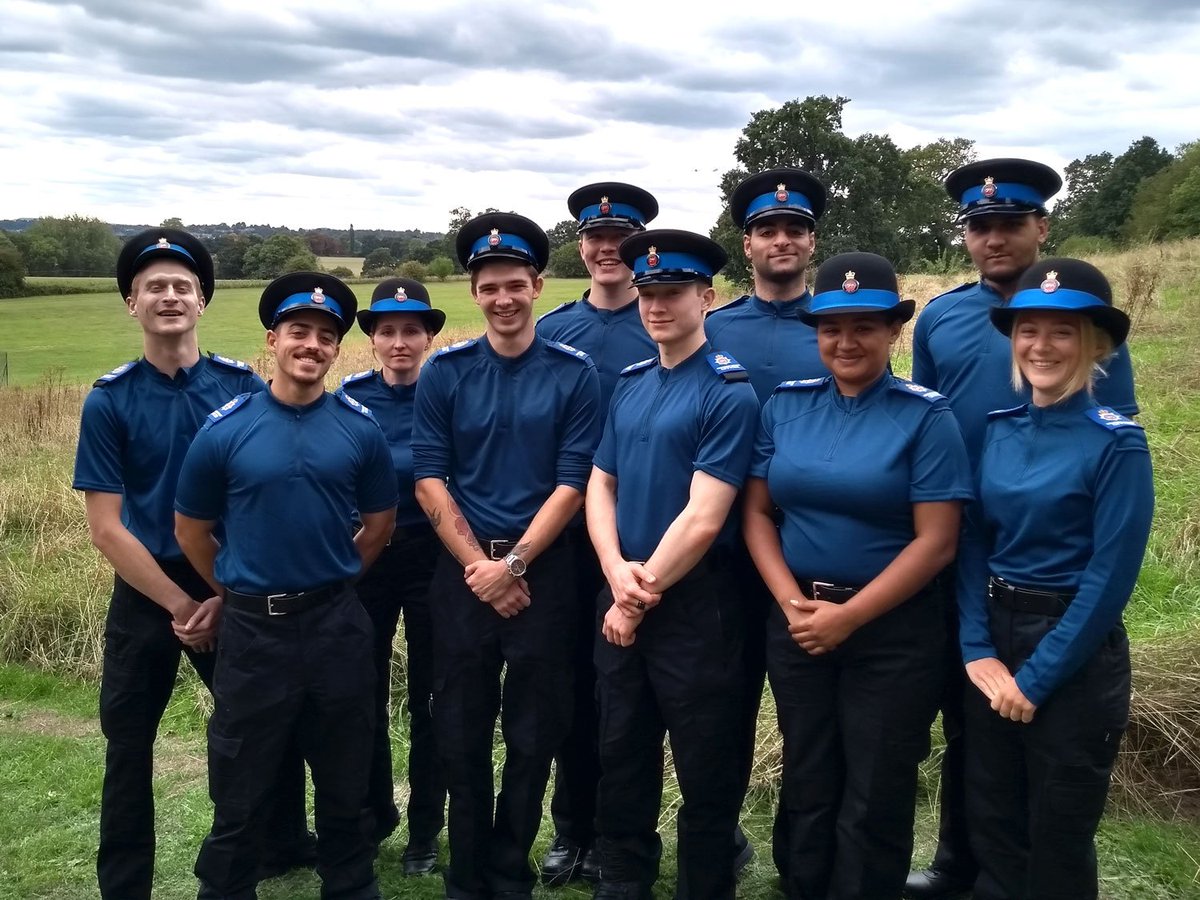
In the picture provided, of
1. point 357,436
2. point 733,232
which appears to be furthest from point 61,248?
point 357,436

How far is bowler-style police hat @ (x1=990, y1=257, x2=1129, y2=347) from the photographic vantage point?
9.62 ft

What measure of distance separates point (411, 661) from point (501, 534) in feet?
3.08

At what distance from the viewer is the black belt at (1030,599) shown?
2.95 meters

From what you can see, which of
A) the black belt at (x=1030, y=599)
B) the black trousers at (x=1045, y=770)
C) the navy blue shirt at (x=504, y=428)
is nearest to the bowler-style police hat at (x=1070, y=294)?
the black belt at (x=1030, y=599)

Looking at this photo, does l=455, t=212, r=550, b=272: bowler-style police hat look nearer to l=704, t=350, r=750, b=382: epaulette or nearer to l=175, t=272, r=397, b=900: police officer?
l=175, t=272, r=397, b=900: police officer

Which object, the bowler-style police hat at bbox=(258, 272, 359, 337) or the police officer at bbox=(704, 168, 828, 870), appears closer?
the bowler-style police hat at bbox=(258, 272, 359, 337)

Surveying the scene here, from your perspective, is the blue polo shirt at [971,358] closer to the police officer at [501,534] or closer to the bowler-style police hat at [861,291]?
the bowler-style police hat at [861,291]

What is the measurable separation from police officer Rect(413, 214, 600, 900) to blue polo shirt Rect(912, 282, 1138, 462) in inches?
53.0

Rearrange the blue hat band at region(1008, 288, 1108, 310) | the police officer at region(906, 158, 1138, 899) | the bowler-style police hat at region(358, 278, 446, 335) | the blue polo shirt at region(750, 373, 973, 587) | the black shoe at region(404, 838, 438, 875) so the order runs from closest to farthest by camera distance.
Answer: the blue hat band at region(1008, 288, 1108, 310) → the blue polo shirt at region(750, 373, 973, 587) → the police officer at region(906, 158, 1138, 899) → the black shoe at region(404, 838, 438, 875) → the bowler-style police hat at region(358, 278, 446, 335)

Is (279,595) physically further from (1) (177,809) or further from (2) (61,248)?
(2) (61,248)

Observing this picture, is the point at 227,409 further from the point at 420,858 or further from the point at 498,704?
the point at 420,858

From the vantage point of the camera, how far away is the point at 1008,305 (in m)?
3.07

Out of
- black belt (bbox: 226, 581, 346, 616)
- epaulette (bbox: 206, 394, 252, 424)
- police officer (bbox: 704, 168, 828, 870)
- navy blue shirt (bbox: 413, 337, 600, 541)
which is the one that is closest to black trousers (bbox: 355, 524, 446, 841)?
navy blue shirt (bbox: 413, 337, 600, 541)

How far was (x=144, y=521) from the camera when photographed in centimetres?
359
